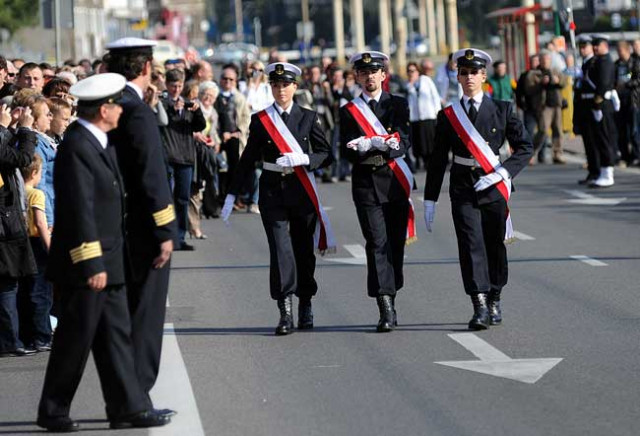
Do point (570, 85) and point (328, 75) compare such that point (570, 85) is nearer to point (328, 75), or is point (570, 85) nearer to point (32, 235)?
point (328, 75)

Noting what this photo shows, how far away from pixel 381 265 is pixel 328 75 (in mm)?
16756

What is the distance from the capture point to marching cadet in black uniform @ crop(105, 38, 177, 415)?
8742 millimetres

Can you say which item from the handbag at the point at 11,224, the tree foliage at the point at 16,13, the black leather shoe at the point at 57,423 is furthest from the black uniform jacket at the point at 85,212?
the tree foliage at the point at 16,13

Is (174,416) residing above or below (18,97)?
below

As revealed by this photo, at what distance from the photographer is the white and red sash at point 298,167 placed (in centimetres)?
1190

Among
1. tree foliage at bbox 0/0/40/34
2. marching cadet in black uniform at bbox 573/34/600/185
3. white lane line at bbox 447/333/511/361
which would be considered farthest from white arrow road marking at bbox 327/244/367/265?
tree foliage at bbox 0/0/40/34

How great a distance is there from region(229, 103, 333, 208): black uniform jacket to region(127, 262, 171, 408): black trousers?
3.03m

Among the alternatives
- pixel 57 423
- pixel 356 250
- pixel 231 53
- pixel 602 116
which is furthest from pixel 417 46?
pixel 57 423

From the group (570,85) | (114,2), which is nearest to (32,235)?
(570,85)

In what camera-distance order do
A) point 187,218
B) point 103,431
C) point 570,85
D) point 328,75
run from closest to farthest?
point 103,431 → point 187,218 → point 328,75 → point 570,85

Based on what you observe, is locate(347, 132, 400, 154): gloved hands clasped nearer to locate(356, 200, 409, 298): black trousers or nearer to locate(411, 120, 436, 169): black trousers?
locate(356, 200, 409, 298): black trousers

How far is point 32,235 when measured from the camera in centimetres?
1141

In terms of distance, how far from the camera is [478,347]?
10.9 m

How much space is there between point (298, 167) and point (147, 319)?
3.20 meters
